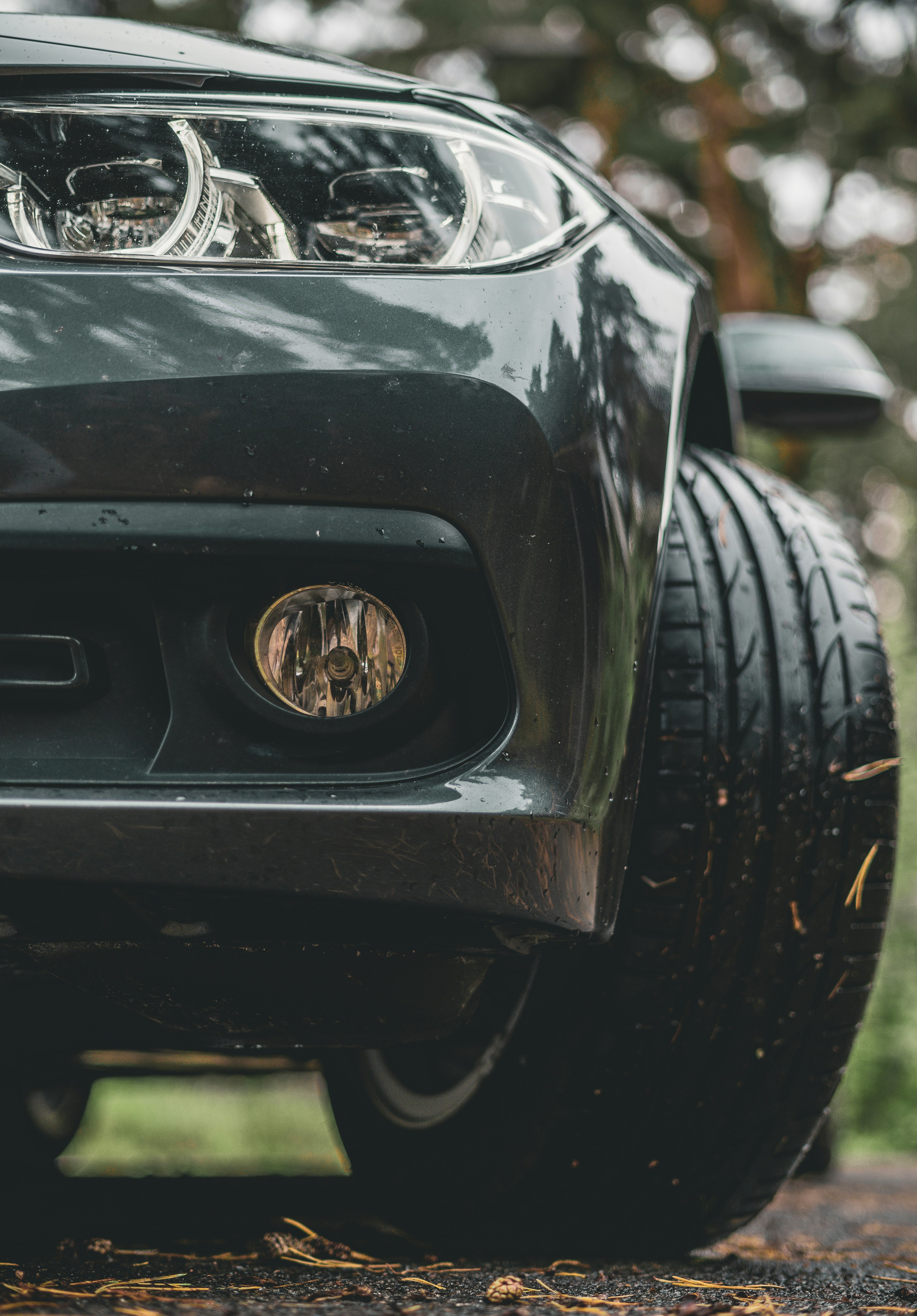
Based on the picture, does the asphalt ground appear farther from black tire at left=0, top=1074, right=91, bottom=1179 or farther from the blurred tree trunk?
the blurred tree trunk

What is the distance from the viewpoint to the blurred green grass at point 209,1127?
368 cm

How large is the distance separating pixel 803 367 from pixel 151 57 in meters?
1.07

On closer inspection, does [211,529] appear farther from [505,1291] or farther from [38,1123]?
[38,1123]

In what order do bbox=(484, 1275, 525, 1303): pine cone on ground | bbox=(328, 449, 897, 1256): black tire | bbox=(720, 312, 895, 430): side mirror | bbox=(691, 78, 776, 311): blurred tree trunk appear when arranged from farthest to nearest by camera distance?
bbox=(691, 78, 776, 311): blurred tree trunk < bbox=(720, 312, 895, 430): side mirror < bbox=(328, 449, 897, 1256): black tire < bbox=(484, 1275, 525, 1303): pine cone on ground

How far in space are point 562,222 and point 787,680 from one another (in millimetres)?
529

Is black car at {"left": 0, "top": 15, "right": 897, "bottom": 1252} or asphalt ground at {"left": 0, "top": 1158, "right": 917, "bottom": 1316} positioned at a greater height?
black car at {"left": 0, "top": 15, "right": 897, "bottom": 1252}

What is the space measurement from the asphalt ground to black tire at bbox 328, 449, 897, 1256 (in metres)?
0.09

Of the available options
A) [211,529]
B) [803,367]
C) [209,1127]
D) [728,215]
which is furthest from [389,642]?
[728,215]

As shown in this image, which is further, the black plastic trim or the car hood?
the car hood

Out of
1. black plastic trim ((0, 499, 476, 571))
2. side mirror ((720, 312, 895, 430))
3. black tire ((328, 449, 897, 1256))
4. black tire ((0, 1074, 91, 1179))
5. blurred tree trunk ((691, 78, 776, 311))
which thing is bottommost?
black tire ((0, 1074, 91, 1179))

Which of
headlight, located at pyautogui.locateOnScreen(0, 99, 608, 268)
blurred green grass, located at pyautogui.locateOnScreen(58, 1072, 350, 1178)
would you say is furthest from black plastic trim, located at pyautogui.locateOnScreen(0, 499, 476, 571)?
blurred green grass, located at pyautogui.locateOnScreen(58, 1072, 350, 1178)

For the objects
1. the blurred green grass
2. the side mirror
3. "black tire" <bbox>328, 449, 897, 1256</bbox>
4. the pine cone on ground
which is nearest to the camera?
the pine cone on ground

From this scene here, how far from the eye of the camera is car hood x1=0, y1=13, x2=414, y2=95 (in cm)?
114

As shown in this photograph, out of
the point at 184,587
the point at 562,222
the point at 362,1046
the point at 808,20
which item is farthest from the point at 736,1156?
the point at 808,20
